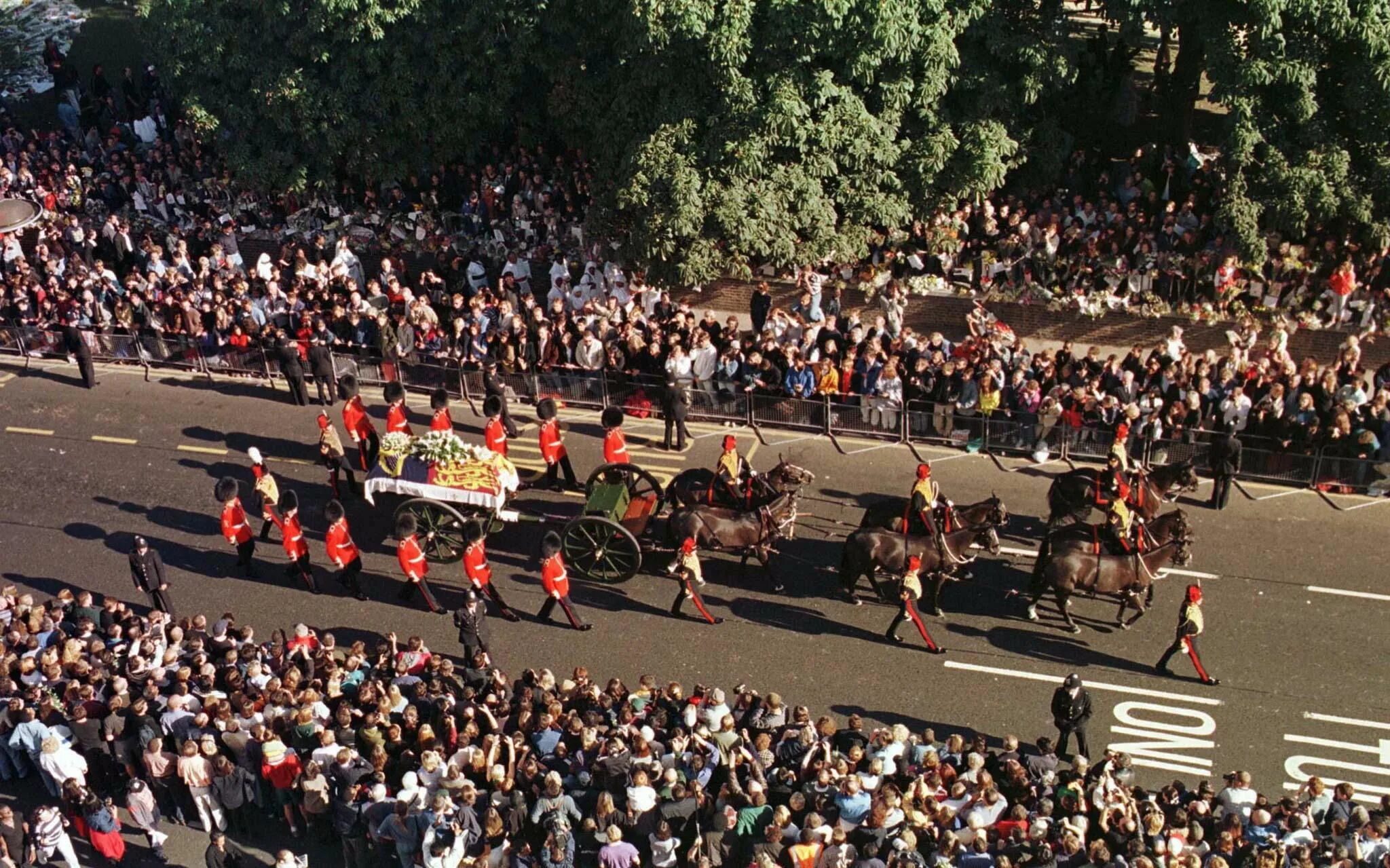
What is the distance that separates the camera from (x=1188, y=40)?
887 inches

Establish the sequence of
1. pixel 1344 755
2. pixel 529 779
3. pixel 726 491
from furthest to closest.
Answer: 1. pixel 726 491
2. pixel 1344 755
3. pixel 529 779

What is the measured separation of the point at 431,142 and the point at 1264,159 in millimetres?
14917

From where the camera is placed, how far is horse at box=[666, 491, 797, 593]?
16.3m

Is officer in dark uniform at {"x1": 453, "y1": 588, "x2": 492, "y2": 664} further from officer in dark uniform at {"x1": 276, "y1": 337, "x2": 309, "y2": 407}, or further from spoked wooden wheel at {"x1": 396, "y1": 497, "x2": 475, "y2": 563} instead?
officer in dark uniform at {"x1": 276, "y1": 337, "x2": 309, "y2": 407}

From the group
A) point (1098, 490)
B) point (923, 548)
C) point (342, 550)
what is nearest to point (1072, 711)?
point (923, 548)

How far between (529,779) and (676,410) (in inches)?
324

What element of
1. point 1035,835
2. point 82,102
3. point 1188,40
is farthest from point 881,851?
point 82,102

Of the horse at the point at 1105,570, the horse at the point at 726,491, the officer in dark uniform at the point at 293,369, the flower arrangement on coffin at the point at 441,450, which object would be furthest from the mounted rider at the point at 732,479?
the officer in dark uniform at the point at 293,369

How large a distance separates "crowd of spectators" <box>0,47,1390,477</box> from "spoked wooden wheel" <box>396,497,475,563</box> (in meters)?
4.62

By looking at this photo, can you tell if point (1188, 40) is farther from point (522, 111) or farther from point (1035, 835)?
point (1035, 835)

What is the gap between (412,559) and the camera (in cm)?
1627

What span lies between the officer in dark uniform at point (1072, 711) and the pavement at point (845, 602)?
0.83 metres

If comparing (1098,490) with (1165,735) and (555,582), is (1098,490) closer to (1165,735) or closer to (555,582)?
(1165,735)

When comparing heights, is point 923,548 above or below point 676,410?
below
